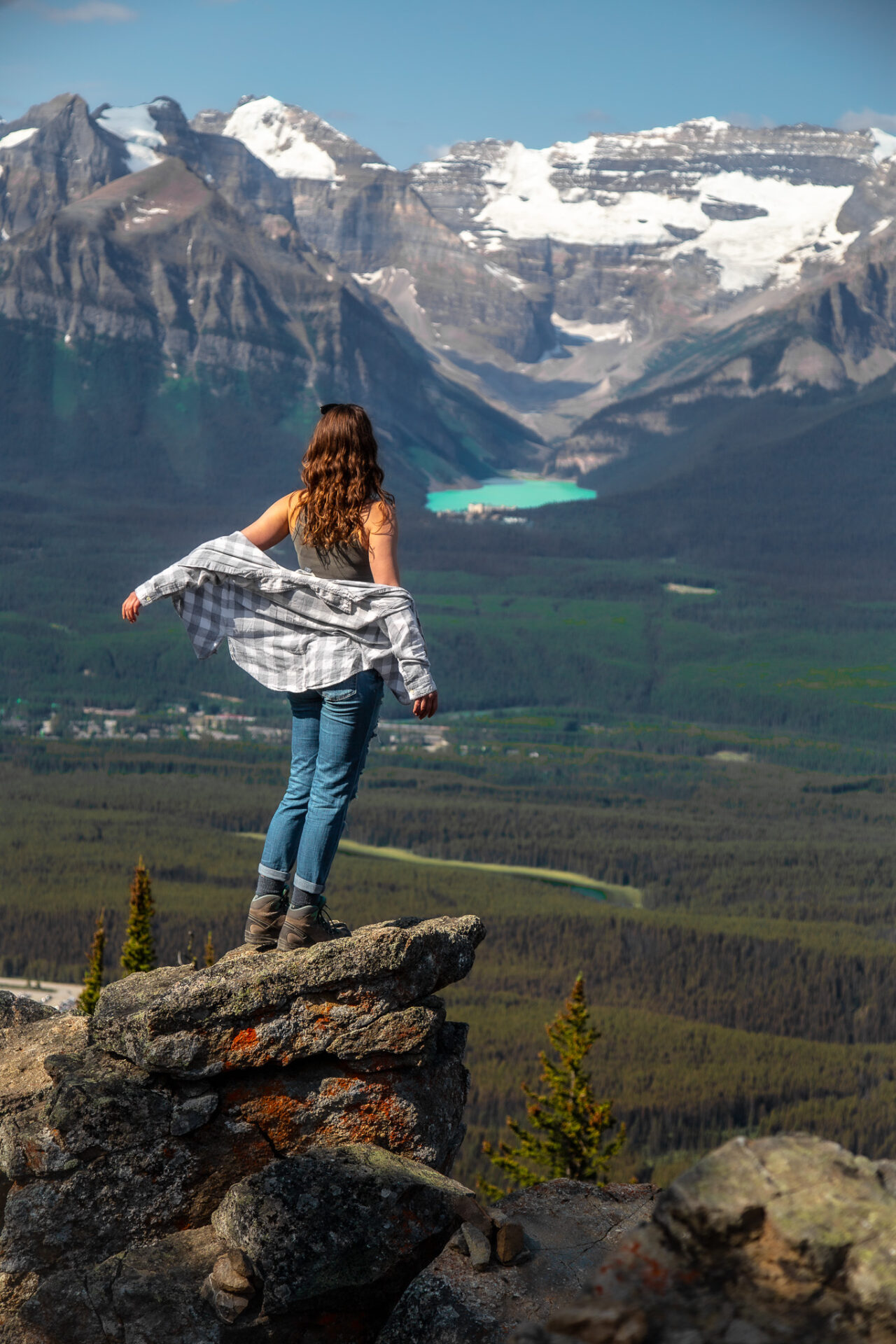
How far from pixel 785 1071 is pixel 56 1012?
5244 inches

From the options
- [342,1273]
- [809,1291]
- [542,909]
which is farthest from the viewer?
[542,909]

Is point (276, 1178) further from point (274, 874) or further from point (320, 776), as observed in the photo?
point (320, 776)

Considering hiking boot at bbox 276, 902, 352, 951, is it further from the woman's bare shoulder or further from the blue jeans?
the woman's bare shoulder

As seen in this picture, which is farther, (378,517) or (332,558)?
(332,558)

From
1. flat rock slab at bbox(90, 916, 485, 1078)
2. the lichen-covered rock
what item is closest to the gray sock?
flat rock slab at bbox(90, 916, 485, 1078)

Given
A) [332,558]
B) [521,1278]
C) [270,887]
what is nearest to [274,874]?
[270,887]

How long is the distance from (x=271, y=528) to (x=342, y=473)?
1296 mm

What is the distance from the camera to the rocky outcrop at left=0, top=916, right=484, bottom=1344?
1283cm

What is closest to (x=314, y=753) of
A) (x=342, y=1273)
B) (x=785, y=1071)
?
(x=342, y=1273)

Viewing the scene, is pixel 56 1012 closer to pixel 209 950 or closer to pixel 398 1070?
pixel 398 1070

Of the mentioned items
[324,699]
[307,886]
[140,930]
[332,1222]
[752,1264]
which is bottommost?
[140,930]

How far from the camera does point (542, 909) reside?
188 meters

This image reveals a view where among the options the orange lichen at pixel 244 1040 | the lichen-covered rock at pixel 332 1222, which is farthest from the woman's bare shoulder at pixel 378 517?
the lichen-covered rock at pixel 332 1222

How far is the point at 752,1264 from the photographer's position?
27.9ft
